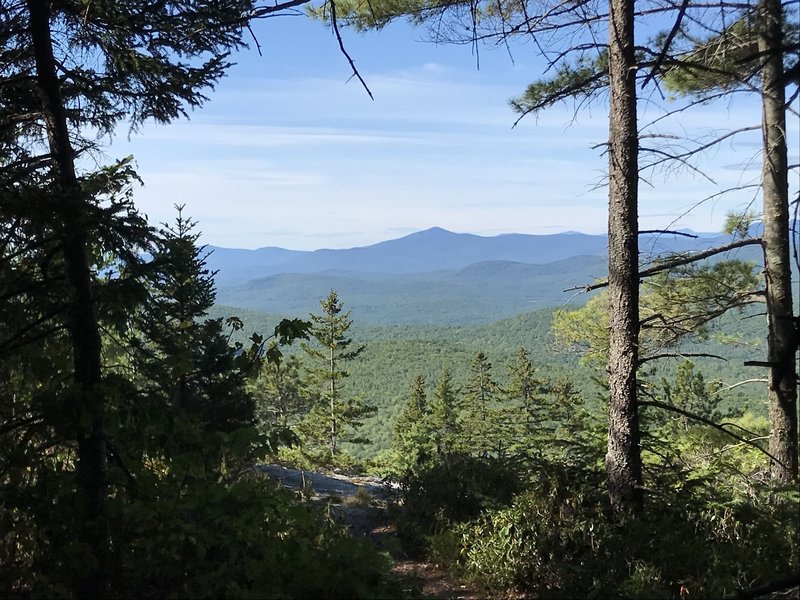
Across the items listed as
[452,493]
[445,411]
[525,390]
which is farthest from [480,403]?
[452,493]

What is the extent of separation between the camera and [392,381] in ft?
406

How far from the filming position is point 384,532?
26.5 feet

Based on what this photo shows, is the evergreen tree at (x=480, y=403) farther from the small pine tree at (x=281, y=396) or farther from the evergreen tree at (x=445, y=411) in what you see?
the small pine tree at (x=281, y=396)

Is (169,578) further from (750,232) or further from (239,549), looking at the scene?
(750,232)

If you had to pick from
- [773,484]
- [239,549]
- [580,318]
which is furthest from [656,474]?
[580,318]

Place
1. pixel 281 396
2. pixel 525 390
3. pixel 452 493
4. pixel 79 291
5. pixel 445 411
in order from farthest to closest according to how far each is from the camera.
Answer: pixel 281 396 < pixel 525 390 < pixel 445 411 < pixel 452 493 < pixel 79 291

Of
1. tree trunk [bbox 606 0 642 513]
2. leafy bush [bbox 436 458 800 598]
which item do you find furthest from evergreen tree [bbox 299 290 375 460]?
tree trunk [bbox 606 0 642 513]

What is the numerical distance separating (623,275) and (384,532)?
5.01m

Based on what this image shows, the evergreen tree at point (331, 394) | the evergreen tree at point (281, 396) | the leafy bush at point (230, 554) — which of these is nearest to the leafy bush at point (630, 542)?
the leafy bush at point (230, 554)

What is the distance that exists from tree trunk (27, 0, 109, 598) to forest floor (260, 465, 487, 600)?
1.78m

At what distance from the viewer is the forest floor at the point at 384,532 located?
3939 millimetres

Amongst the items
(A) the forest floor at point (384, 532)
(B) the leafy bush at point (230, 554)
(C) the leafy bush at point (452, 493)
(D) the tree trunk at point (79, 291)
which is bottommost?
(A) the forest floor at point (384, 532)

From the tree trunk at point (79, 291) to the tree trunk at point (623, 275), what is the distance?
15.0 ft

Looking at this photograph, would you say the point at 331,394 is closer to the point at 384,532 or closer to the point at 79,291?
the point at 384,532
